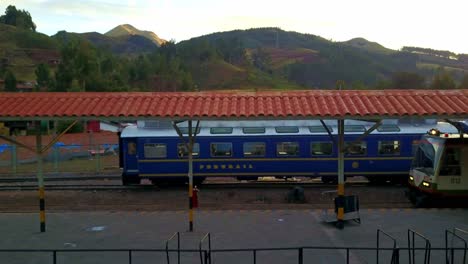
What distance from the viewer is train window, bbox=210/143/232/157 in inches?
861

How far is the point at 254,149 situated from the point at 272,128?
4.62 feet

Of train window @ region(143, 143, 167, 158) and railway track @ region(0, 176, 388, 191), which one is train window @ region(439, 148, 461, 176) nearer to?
railway track @ region(0, 176, 388, 191)

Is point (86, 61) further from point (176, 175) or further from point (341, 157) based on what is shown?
point (341, 157)

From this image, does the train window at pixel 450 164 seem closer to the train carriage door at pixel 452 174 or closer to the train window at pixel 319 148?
the train carriage door at pixel 452 174

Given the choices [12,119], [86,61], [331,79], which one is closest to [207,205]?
[12,119]

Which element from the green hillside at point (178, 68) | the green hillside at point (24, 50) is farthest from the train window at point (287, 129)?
the green hillside at point (24, 50)

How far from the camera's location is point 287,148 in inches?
862

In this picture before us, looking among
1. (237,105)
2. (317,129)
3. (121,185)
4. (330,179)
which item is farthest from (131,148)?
(237,105)

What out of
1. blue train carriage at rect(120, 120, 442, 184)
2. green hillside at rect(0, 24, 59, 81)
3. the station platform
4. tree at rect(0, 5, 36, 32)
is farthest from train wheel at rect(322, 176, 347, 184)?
tree at rect(0, 5, 36, 32)

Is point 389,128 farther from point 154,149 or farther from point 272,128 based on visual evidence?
point 154,149

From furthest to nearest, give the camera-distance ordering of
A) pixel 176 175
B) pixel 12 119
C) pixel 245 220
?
pixel 176 175 → pixel 245 220 → pixel 12 119

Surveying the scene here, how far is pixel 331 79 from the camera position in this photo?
163 m

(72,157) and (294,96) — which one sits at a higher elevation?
(294,96)

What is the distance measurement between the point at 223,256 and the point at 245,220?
147 inches
